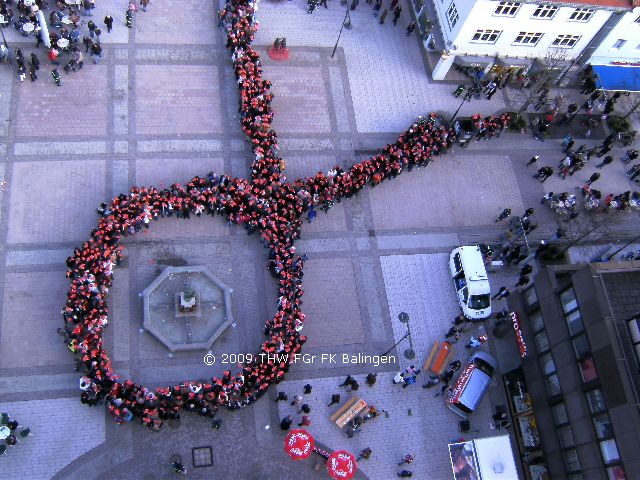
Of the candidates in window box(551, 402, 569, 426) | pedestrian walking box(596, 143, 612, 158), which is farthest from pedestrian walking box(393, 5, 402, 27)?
window box(551, 402, 569, 426)

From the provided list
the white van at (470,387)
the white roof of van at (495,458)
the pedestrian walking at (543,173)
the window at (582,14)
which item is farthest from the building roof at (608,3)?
the white roof of van at (495,458)

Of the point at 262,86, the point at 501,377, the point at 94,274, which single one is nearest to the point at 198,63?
the point at 262,86

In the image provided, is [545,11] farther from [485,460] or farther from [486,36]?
[485,460]

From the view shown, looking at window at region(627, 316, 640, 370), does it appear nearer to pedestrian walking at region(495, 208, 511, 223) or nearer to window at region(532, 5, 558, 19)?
pedestrian walking at region(495, 208, 511, 223)

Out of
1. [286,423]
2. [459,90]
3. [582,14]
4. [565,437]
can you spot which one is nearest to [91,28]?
[459,90]

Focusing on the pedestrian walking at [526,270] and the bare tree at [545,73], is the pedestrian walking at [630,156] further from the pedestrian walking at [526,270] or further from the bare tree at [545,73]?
the pedestrian walking at [526,270]
